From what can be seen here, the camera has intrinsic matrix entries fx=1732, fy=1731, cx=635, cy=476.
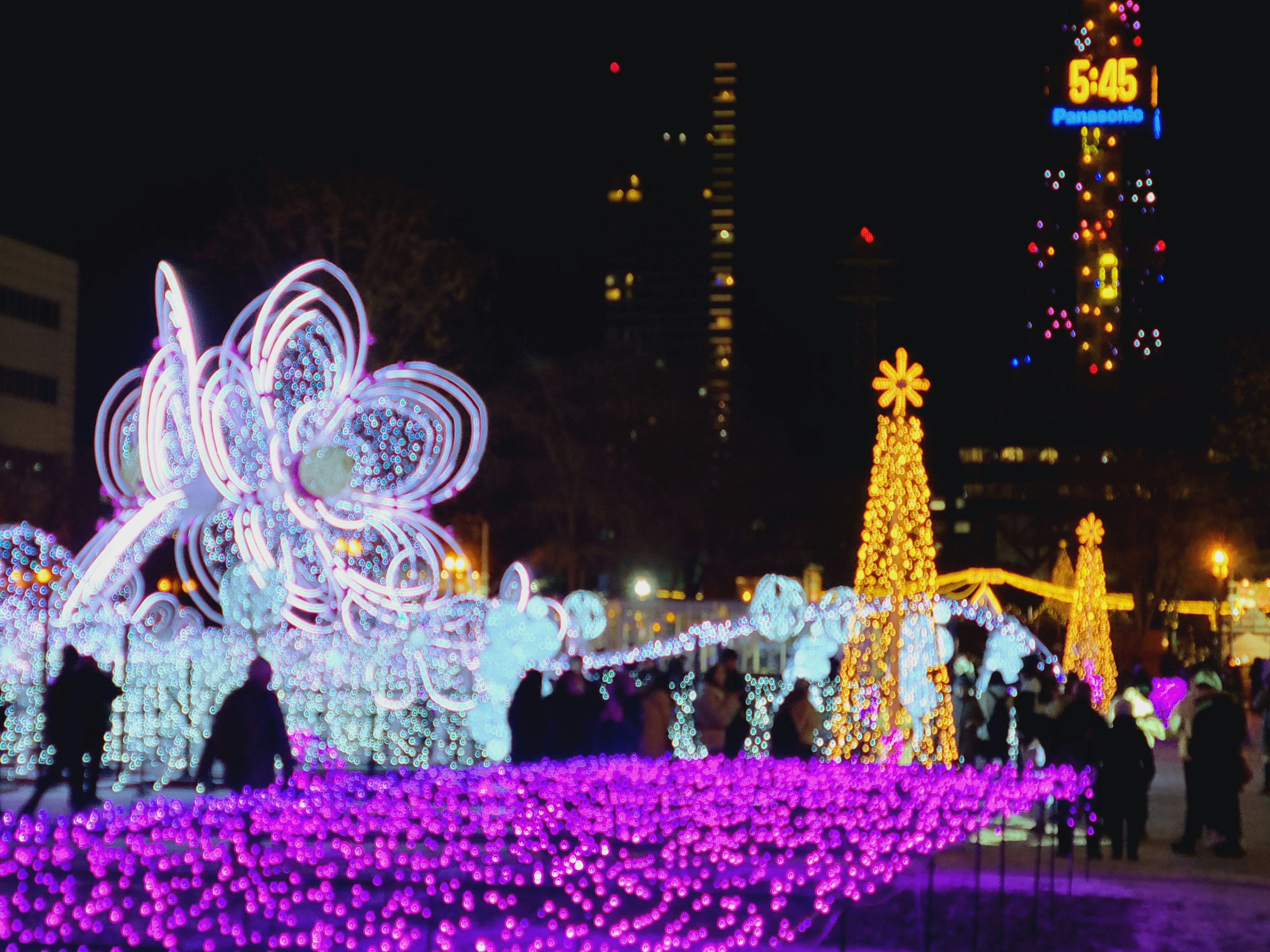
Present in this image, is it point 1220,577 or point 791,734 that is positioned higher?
point 1220,577

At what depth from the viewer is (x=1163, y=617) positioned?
52938mm

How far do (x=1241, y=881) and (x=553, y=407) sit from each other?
3044 cm

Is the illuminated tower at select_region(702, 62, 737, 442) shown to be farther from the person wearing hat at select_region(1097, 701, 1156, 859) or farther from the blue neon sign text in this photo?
the person wearing hat at select_region(1097, 701, 1156, 859)

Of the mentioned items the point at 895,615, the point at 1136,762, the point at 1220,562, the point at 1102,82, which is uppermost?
the point at 1102,82

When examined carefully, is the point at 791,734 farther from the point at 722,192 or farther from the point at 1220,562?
the point at 722,192

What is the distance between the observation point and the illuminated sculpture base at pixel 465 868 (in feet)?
28.2

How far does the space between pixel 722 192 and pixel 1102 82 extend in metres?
29.2

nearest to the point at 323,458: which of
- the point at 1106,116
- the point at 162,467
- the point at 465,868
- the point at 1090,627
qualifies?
the point at 162,467

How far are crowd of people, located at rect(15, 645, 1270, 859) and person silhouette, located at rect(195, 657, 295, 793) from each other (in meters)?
0.01

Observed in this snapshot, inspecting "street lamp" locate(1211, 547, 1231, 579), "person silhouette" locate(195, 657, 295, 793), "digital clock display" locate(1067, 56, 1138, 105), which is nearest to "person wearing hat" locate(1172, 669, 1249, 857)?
"person silhouette" locate(195, 657, 295, 793)

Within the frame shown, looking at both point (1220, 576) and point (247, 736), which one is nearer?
point (247, 736)

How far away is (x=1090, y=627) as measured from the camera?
31.0 metres

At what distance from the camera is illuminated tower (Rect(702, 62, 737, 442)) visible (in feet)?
404

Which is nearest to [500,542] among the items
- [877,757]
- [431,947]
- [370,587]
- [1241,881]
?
[370,587]
